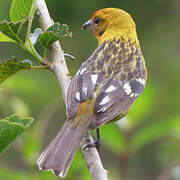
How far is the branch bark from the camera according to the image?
266cm

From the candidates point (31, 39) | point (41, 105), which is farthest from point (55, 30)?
point (41, 105)

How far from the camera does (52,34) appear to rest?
3021 millimetres

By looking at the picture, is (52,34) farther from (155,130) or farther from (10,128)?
(155,130)

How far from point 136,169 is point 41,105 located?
194cm

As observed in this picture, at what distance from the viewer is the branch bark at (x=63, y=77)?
2656 millimetres

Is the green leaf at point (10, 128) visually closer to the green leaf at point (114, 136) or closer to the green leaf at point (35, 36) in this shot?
the green leaf at point (35, 36)

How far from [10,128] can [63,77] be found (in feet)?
3.96

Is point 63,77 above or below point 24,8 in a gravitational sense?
below

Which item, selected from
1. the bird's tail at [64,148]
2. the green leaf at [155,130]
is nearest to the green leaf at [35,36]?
the bird's tail at [64,148]

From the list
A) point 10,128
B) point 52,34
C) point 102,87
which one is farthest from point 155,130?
point 10,128

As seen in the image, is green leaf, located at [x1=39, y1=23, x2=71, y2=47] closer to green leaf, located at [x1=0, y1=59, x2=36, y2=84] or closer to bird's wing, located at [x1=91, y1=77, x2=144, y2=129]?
green leaf, located at [x1=0, y1=59, x2=36, y2=84]

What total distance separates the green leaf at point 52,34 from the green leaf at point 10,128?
1.13 meters

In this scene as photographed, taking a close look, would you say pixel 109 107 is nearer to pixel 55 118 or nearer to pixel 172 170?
pixel 172 170

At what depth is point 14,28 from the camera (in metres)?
2.78
